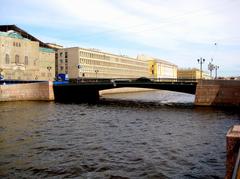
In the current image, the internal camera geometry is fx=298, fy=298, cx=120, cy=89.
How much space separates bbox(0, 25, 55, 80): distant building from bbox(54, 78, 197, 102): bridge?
69.5ft

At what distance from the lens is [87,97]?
71875 millimetres

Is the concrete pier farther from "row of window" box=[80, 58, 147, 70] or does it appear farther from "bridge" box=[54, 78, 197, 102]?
"row of window" box=[80, 58, 147, 70]

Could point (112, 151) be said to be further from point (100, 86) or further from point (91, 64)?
point (91, 64)

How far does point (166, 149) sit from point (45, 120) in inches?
672

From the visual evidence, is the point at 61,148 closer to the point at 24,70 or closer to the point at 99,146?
the point at 99,146

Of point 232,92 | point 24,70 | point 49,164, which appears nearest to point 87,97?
point 24,70

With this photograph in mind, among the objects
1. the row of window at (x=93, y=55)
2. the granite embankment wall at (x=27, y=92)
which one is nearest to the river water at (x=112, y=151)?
the granite embankment wall at (x=27, y=92)

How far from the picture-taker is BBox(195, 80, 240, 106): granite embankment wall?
44781 mm

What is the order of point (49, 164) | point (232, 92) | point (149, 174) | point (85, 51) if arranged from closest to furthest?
point (149, 174) < point (49, 164) < point (232, 92) < point (85, 51)

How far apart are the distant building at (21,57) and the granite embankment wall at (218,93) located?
52273mm

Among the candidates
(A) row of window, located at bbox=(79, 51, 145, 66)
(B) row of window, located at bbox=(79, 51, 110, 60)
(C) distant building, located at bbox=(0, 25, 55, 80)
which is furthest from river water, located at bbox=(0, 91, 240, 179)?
(A) row of window, located at bbox=(79, 51, 145, 66)

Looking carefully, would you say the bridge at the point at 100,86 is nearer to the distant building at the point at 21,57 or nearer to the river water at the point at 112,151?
the distant building at the point at 21,57

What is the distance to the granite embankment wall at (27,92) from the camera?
59.0 meters

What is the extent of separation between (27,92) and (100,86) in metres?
15.1
